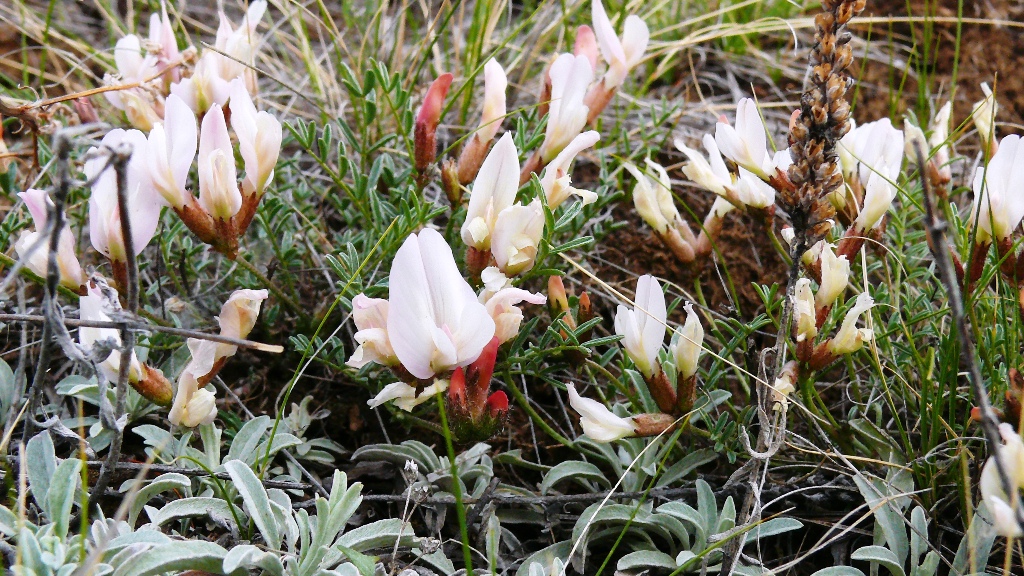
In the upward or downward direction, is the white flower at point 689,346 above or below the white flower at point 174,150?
below

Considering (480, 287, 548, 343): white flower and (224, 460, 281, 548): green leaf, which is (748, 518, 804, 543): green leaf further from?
(224, 460, 281, 548): green leaf

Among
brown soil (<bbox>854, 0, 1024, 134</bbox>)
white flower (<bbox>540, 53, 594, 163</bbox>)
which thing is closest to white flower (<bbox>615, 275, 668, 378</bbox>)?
white flower (<bbox>540, 53, 594, 163</bbox>)

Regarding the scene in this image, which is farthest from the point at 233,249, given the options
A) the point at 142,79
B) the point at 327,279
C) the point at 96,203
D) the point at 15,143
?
the point at 15,143

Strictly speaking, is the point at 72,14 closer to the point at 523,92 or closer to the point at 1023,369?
the point at 523,92

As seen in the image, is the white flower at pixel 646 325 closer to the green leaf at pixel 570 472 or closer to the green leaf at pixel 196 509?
the green leaf at pixel 570 472

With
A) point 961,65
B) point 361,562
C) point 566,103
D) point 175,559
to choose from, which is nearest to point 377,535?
point 361,562

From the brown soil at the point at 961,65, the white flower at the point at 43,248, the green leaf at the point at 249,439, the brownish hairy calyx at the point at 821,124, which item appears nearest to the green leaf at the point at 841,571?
the brownish hairy calyx at the point at 821,124
